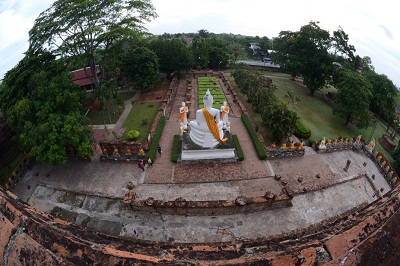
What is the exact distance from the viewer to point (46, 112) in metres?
17.4

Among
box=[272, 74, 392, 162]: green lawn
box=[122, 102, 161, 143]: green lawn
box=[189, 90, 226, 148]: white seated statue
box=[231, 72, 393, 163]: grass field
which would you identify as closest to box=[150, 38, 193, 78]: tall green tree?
box=[122, 102, 161, 143]: green lawn

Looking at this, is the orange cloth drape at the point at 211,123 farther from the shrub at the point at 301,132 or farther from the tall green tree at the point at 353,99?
the tall green tree at the point at 353,99

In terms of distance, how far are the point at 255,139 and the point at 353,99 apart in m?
12.3

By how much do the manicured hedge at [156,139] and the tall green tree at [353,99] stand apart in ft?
61.4

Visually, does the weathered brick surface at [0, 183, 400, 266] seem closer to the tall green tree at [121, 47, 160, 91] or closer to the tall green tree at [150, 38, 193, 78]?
the tall green tree at [121, 47, 160, 91]

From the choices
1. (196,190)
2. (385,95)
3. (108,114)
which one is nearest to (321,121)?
(385,95)

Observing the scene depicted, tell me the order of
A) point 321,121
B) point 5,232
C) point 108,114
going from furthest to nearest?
point 321,121 < point 108,114 < point 5,232

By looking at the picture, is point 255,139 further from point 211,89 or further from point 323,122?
point 211,89

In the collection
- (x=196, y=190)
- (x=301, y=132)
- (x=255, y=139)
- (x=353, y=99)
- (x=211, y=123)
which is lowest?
(x=301, y=132)

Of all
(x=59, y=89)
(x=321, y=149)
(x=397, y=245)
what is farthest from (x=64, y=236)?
(x=321, y=149)

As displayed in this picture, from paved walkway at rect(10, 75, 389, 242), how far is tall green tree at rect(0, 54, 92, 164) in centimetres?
218

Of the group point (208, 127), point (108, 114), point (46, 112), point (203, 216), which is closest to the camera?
point (203, 216)

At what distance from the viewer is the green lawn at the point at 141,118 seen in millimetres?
23125

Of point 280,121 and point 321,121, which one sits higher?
point 280,121
